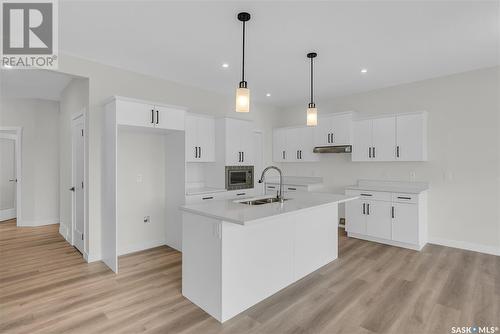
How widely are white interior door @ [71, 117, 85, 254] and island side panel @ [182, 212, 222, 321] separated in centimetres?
218

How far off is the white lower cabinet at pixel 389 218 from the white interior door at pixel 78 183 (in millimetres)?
4406

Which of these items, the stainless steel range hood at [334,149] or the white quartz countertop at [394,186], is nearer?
the white quartz countertop at [394,186]

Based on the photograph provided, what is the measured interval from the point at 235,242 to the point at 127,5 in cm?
235

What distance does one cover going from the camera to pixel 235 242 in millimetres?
2346

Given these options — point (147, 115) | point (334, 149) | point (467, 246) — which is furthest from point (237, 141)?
point (467, 246)

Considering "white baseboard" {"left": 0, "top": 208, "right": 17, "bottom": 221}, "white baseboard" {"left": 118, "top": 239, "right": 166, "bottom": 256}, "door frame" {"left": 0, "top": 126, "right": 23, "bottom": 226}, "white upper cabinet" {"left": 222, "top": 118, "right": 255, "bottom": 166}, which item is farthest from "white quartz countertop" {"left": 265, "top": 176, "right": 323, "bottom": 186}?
"white baseboard" {"left": 0, "top": 208, "right": 17, "bottom": 221}

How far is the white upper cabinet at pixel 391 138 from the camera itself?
4333 mm

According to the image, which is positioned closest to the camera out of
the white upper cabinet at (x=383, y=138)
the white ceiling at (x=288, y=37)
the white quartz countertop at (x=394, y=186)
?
the white ceiling at (x=288, y=37)

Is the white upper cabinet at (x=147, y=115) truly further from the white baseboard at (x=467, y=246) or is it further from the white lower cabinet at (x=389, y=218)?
the white baseboard at (x=467, y=246)

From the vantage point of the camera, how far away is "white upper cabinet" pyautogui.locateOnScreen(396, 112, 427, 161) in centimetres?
431

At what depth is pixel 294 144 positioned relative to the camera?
19.7ft

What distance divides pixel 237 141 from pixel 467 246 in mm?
4091

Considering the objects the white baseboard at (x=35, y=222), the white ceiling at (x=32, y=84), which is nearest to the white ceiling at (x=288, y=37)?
the white ceiling at (x=32, y=84)

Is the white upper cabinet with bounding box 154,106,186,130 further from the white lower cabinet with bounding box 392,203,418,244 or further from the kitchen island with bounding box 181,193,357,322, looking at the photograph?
the white lower cabinet with bounding box 392,203,418,244
